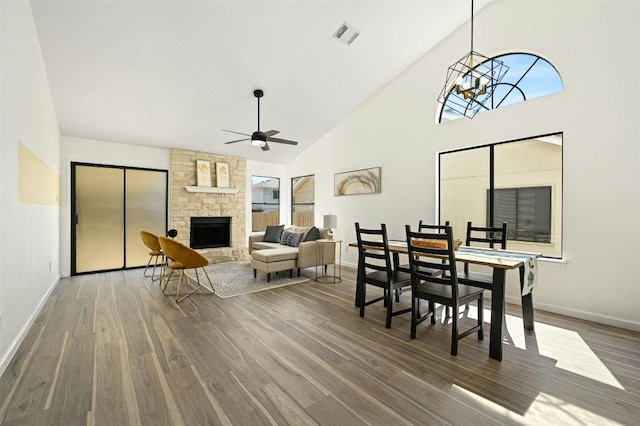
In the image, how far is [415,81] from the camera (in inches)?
195

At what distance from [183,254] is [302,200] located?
167 inches

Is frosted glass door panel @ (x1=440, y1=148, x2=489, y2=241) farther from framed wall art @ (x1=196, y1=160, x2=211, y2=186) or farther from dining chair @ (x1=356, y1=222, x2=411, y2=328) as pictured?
framed wall art @ (x1=196, y1=160, x2=211, y2=186)

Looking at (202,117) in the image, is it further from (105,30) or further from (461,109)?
(461,109)

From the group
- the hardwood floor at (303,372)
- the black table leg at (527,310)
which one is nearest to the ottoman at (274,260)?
the hardwood floor at (303,372)

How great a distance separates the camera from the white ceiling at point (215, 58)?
3307 millimetres

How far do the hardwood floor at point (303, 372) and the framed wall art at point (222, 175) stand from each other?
3.99 m

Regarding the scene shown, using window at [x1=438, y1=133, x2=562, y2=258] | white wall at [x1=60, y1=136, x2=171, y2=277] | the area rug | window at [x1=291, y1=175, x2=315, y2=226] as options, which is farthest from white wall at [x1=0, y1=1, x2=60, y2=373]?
window at [x1=438, y1=133, x2=562, y2=258]

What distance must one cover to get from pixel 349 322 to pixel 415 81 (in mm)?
4156

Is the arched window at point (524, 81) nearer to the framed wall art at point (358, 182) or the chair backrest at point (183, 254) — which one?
the framed wall art at point (358, 182)

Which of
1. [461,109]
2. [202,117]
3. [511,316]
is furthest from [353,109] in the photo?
[511,316]

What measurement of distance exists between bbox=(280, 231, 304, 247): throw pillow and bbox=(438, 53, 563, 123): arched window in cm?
373

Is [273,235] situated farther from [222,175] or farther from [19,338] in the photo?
[19,338]

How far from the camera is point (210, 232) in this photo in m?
6.99

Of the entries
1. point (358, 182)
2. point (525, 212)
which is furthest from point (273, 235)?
point (525, 212)
